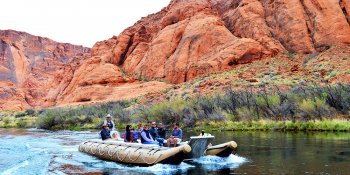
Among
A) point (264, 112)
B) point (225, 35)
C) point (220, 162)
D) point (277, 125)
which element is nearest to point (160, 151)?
point (220, 162)

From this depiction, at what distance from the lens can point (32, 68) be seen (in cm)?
13000

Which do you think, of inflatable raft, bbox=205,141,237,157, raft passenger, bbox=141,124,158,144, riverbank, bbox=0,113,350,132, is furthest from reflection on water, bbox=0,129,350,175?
riverbank, bbox=0,113,350,132

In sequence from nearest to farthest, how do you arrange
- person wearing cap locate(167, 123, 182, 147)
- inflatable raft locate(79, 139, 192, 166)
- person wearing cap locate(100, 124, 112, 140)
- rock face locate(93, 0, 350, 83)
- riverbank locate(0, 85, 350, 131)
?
inflatable raft locate(79, 139, 192, 166) < person wearing cap locate(167, 123, 182, 147) < person wearing cap locate(100, 124, 112, 140) < riverbank locate(0, 85, 350, 131) < rock face locate(93, 0, 350, 83)

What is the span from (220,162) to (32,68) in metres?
124

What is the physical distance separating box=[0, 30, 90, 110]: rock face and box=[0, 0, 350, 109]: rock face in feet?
3.42

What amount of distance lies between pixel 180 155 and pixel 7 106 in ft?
305

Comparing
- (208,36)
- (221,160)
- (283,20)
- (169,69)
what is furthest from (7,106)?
(221,160)

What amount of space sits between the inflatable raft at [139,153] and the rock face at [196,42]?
39.7 m

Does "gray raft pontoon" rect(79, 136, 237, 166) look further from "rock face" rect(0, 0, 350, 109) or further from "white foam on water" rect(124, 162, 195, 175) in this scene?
"rock face" rect(0, 0, 350, 109)

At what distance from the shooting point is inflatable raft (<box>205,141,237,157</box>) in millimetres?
16078

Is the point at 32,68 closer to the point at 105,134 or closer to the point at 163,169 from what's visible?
the point at 105,134

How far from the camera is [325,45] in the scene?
54.2 m

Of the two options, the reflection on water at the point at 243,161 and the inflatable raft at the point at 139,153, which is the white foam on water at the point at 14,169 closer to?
the reflection on water at the point at 243,161

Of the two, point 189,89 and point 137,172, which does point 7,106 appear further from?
point 137,172
